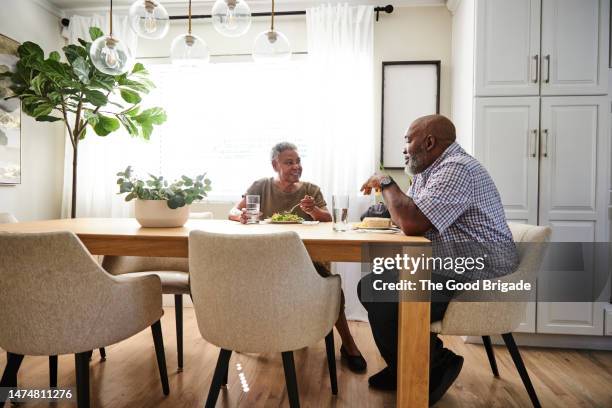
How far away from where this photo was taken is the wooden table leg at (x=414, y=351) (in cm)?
145

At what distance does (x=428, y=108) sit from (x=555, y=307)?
→ 66.8 inches

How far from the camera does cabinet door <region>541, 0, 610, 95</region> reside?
254cm

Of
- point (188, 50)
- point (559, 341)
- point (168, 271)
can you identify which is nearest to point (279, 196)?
point (168, 271)

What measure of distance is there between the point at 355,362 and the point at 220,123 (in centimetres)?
232

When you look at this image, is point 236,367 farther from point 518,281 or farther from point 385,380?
point 518,281

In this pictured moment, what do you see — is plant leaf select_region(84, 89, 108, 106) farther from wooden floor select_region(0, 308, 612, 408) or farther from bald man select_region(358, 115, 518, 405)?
→ bald man select_region(358, 115, 518, 405)

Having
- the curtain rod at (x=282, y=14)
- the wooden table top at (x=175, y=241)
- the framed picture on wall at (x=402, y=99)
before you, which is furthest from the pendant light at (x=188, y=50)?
the framed picture on wall at (x=402, y=99)

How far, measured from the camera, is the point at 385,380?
6.48 ft

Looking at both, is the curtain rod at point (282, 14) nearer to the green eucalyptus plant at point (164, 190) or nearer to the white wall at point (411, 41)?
the white wall at point (411, 41)

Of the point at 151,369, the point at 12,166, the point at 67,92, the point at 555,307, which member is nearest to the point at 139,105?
the point at 67,92

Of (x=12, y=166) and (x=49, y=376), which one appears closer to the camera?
(x=49, y=376)

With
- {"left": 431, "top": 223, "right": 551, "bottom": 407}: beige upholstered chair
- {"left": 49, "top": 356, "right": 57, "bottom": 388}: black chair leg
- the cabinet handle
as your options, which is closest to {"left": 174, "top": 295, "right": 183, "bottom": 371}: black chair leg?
{"left": 49, "top": 356, "right": 57, "bottom": 388}: black chair leg

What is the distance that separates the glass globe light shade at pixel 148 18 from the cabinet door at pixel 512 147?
6.33 ft

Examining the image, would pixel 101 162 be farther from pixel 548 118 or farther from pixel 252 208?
pixel 548 118
